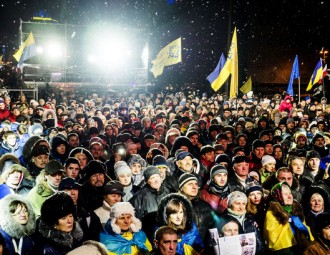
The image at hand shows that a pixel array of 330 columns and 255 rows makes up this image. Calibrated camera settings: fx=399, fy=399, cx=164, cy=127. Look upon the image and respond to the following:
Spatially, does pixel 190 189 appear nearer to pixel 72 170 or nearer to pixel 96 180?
pixel 96 180

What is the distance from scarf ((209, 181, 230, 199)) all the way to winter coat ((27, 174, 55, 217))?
2201mm

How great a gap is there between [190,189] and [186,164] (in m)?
1.27

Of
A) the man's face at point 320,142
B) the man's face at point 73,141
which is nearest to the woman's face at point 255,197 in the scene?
the man's face at point 320,142

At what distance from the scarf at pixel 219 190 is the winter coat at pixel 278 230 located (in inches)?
33.3

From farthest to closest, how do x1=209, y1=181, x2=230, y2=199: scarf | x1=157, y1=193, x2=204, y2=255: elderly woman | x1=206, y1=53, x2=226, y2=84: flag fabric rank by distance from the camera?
x1=206, y1=53, x2=226, y2=84: flag fabric < x1=209, y1=181, x2=230, y2=199: scarf < x1=157, y1=193, x2=204, y2=255: elderly woman

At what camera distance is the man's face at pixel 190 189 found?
512cm

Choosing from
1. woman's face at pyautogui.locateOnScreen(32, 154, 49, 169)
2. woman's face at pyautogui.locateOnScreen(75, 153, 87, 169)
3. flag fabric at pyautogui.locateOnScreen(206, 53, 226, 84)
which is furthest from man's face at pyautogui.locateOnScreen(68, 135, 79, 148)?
flag fabric at pyautogui.locateOnScreen(206, 53, 226, 84)

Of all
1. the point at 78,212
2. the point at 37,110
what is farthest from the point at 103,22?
the point at 78,212

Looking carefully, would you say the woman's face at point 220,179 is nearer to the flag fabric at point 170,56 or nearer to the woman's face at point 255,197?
the woman's face at point 255,197

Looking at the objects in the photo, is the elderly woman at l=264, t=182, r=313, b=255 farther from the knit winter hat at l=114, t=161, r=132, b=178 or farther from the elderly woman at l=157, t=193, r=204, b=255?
the knit winter hat at l=114, t=161, r=132, b=178

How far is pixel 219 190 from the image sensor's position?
220 inches

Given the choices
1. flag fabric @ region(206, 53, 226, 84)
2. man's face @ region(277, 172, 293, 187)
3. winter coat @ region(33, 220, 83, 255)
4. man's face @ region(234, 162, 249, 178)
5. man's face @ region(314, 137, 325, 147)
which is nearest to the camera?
winter coat @ region(33, 220, 83, 255)

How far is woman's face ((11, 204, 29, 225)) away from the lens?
4109mm

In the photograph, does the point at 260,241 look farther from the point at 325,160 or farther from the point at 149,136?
the point at 149,136
